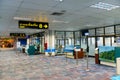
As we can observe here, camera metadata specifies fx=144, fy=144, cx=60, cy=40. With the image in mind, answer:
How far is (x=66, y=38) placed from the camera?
18.4 m

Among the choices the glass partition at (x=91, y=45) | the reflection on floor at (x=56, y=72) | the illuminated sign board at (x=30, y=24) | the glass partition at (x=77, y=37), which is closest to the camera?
the reflection on floor at (x=56, y=72)

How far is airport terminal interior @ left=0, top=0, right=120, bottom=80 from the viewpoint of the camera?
5859mm

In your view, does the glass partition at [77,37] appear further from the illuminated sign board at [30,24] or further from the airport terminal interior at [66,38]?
the illuminated sign board at [30,24]

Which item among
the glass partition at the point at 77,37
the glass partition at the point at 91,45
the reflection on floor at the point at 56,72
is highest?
the glass partition at the point at 77,37

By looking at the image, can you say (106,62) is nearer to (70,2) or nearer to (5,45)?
(70,2)

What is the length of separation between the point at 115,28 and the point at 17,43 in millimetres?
24783

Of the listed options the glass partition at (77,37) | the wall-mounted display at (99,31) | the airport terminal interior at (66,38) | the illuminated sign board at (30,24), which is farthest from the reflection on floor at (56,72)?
the glass partition at (77,37)

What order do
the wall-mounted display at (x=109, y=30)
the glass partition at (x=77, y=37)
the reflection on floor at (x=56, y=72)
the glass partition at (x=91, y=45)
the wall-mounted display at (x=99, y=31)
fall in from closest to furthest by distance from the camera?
the reflection on floor at (x=56, y=72) → the wall-mounted display at (x=109, y=30) → the wall-mounted display at (x=99, y=31) → the glass partition at (x=91, y=45) → the glass partition at (x=77, y=37)

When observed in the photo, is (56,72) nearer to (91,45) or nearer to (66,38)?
(91,45)

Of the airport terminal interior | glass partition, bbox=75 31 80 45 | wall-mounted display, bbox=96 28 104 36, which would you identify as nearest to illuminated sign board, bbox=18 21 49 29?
the airport terminal interior

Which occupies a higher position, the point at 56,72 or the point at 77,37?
the point at 77,37

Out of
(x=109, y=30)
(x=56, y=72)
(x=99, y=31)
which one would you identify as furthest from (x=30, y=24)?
(x=99, y=31)

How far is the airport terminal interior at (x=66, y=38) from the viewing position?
5859 millimetres

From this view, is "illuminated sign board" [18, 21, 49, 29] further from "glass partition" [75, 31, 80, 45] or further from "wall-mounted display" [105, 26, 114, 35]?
"glass partition" [75, 31, 80, 45]
